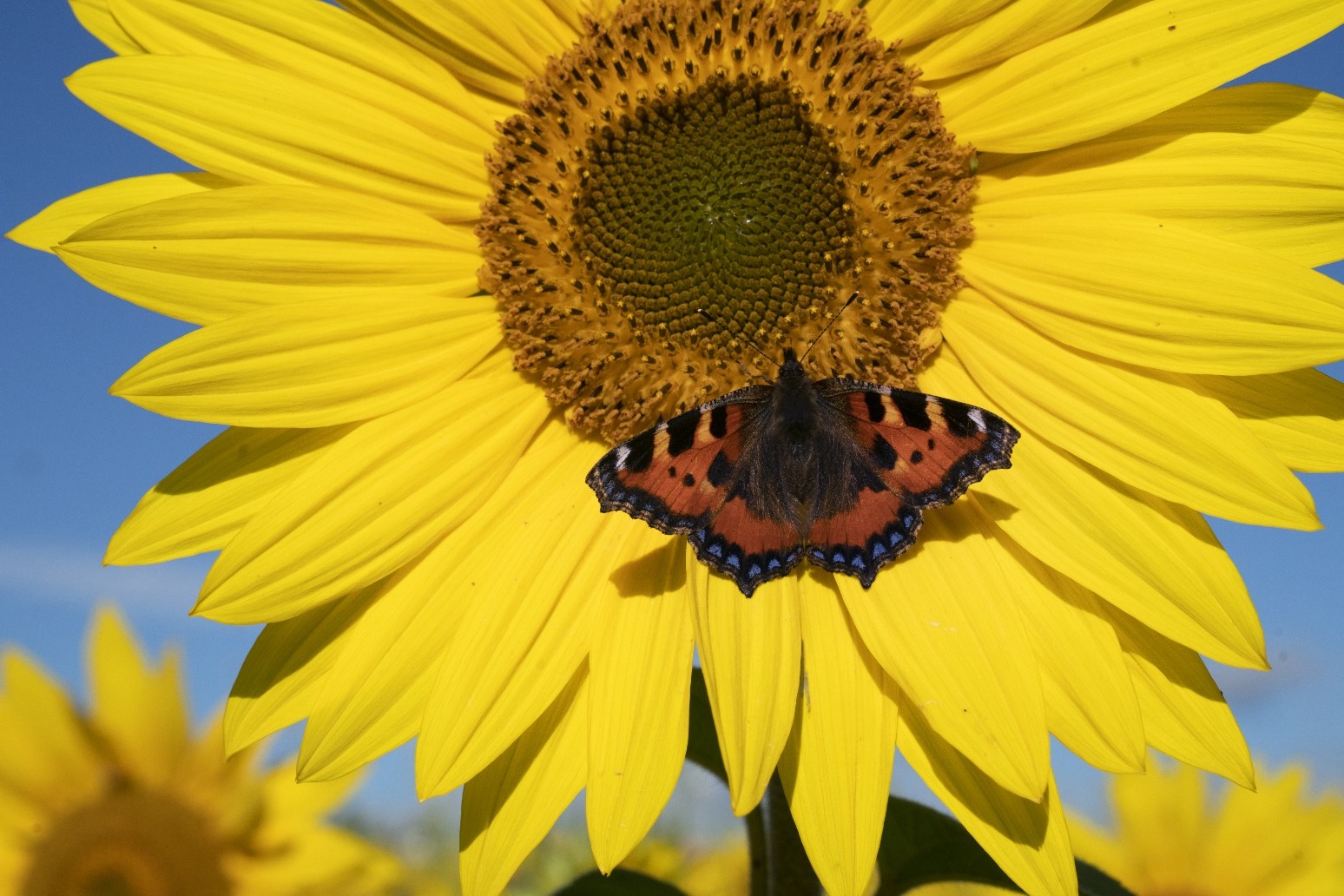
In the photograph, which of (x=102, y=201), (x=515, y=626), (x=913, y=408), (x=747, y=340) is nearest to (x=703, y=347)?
(x=747, y=340)

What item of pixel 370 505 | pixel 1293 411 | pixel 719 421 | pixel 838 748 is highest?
pixel 1293 411

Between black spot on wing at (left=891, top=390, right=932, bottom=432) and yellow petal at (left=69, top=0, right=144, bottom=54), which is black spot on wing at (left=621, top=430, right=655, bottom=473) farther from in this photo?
yellow petal at (left=69, top=0, right=144, bottom=54)

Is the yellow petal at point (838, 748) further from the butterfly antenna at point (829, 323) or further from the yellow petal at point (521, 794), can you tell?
the butterfly antenna at point (829, 323)

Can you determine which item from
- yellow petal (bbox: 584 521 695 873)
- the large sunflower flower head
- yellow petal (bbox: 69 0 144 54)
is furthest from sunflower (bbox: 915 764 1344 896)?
yellow petal (bbox: 69 0 144 54)

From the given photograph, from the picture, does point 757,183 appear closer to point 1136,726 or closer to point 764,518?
point 764,518

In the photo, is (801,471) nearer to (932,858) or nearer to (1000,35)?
(932,858)

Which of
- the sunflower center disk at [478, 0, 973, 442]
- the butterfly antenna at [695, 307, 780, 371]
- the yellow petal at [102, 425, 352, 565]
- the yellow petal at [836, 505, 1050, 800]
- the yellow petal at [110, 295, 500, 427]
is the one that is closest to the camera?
the yellow petal at [836, 505, 1050, 800]
